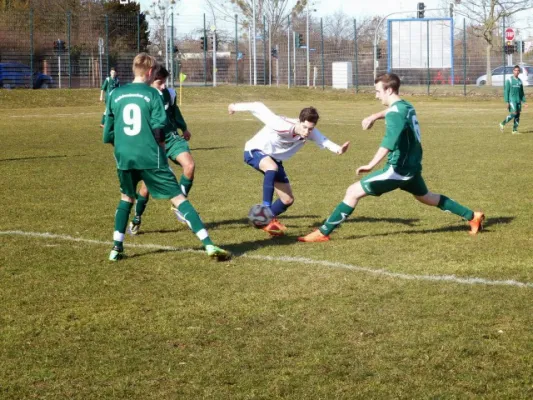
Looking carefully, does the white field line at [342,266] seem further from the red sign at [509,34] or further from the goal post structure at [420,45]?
the red sign at [509,34]

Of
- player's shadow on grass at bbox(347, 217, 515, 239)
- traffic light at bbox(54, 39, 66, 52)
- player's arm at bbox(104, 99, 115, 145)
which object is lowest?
player's shadow on grass at bbox(347, 217, 515, 239)

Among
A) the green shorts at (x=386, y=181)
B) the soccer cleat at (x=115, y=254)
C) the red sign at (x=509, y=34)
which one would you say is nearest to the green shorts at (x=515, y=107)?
the green shorts at (x=386, y=181)

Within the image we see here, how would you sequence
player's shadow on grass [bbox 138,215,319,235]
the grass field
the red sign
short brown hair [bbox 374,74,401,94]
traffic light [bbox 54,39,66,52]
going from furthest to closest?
the red sign, traffic light [bbox 54,39,66,52], player's shadow on grass [bbox 138,215,319,235], short brown hair [bbox 374,74,401,94], the grass field

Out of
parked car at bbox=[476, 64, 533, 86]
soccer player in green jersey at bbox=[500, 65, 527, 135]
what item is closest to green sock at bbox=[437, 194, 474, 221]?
soccer player in green jersey at bbox=[500, 65, 527, 135]

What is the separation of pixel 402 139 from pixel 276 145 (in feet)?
5.50

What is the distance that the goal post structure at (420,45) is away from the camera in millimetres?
55656

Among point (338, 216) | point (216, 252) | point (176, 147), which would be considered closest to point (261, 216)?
point (338, 216)

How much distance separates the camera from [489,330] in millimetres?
5879

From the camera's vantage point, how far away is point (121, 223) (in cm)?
825

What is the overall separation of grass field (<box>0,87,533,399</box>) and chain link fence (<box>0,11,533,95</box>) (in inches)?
1442

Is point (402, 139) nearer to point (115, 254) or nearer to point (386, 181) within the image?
point (386, 181)

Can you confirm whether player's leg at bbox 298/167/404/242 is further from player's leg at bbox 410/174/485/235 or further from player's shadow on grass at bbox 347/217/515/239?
player's leg at bbox 410/174/485/235

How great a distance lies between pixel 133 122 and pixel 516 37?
2125 inches

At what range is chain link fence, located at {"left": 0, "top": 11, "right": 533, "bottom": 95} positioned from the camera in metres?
48.8
